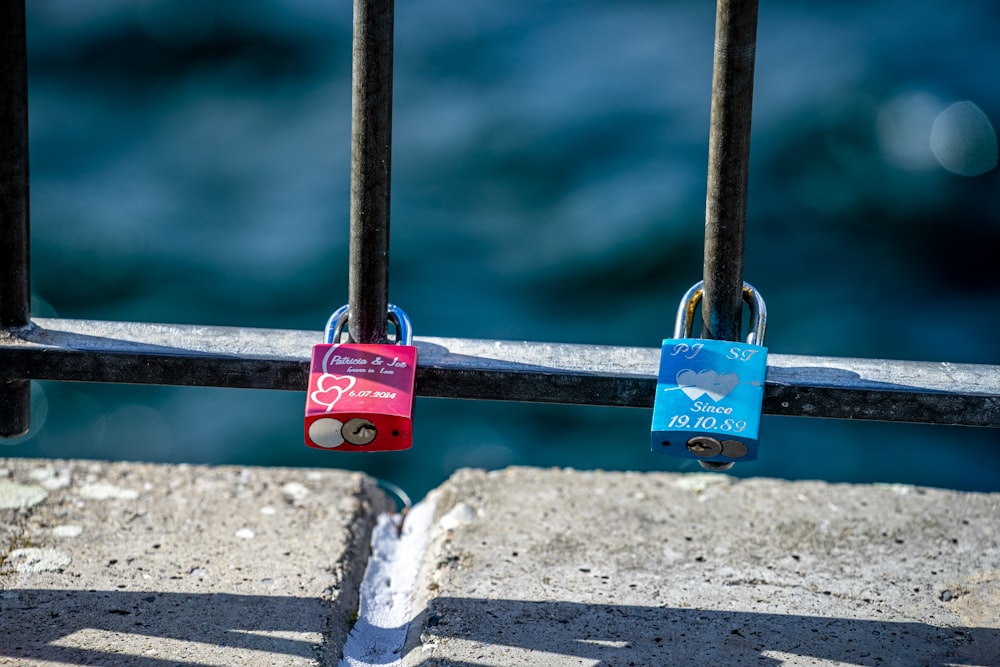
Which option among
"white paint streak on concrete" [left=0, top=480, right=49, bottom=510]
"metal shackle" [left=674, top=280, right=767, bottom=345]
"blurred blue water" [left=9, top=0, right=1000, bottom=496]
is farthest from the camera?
"blurred blue water" [left=9, top=0, right=1000, bottom=496]

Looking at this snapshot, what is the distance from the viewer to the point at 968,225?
4457mm

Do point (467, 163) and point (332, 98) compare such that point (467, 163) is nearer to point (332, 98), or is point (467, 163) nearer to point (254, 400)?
point (332, 98)

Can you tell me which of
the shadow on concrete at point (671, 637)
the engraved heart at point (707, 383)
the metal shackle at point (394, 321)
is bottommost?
the shadow on concrete at point (671, 637)

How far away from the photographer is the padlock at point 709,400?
1.20 meters

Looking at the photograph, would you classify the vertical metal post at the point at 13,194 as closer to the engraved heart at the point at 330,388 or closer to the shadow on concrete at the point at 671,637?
the engraved heart at the point at 330,388

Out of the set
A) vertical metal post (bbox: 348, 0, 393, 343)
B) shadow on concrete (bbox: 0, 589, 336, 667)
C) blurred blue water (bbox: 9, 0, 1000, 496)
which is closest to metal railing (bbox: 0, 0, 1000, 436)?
vertical metal post (bbox: 348, 0, 393, 343)

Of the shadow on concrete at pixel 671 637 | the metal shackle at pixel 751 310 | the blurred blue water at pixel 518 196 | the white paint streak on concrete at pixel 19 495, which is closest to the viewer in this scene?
the metal shackle at pixel 751 310

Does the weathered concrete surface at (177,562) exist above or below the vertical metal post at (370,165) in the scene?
below

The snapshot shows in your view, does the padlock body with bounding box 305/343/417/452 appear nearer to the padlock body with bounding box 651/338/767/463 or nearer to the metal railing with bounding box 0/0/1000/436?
the metal railing with bounding box 0/0/1000/436

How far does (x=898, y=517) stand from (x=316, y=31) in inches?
176

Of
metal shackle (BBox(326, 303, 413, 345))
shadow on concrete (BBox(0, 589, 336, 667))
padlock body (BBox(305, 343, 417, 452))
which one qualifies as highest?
metal shackle (BBox(326, 303, 413, 345))

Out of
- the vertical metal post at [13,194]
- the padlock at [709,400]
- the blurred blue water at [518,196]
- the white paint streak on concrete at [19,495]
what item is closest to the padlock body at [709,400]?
the padlock at [709,400]

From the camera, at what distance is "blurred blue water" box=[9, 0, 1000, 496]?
3973 mm

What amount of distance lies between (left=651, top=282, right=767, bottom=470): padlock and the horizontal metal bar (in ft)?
0.14
